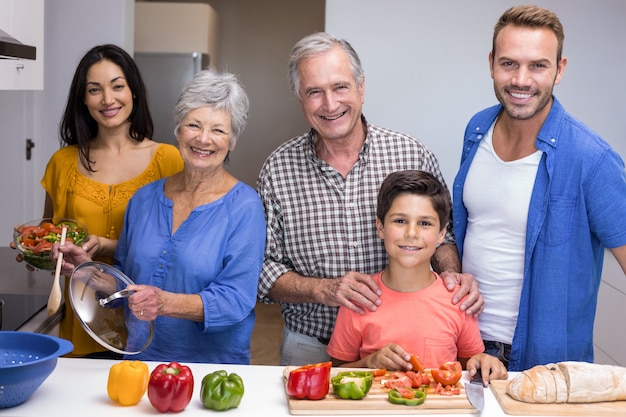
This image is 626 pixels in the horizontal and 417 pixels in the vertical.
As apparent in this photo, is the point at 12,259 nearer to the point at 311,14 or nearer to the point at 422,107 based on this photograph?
the point at 422,107

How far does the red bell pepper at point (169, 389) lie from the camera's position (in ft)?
5.28

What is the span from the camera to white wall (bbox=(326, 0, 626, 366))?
→ 13.1ft

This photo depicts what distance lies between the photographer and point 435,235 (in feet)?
6.89

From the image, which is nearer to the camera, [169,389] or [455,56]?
[169,389]

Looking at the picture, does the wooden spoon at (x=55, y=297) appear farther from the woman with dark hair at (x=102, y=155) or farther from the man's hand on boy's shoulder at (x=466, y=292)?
the man's hand on boy's shoulder at (x=466, y=292)

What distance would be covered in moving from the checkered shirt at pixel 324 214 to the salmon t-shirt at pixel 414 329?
21 cm

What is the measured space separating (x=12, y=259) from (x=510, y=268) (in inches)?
73.7

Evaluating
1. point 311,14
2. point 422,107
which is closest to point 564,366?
point 422,107

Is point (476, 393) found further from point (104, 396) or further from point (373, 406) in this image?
point (104, 396)

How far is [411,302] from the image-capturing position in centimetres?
210

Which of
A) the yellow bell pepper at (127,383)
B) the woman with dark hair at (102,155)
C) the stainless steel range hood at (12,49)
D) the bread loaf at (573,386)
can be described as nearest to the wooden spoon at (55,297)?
the yellow bell pepper at (127,383)

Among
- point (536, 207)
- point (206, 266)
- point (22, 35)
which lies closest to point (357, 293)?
point (206, 266)

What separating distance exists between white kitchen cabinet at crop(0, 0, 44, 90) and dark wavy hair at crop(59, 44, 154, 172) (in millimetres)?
165

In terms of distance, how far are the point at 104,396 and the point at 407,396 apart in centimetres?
65
